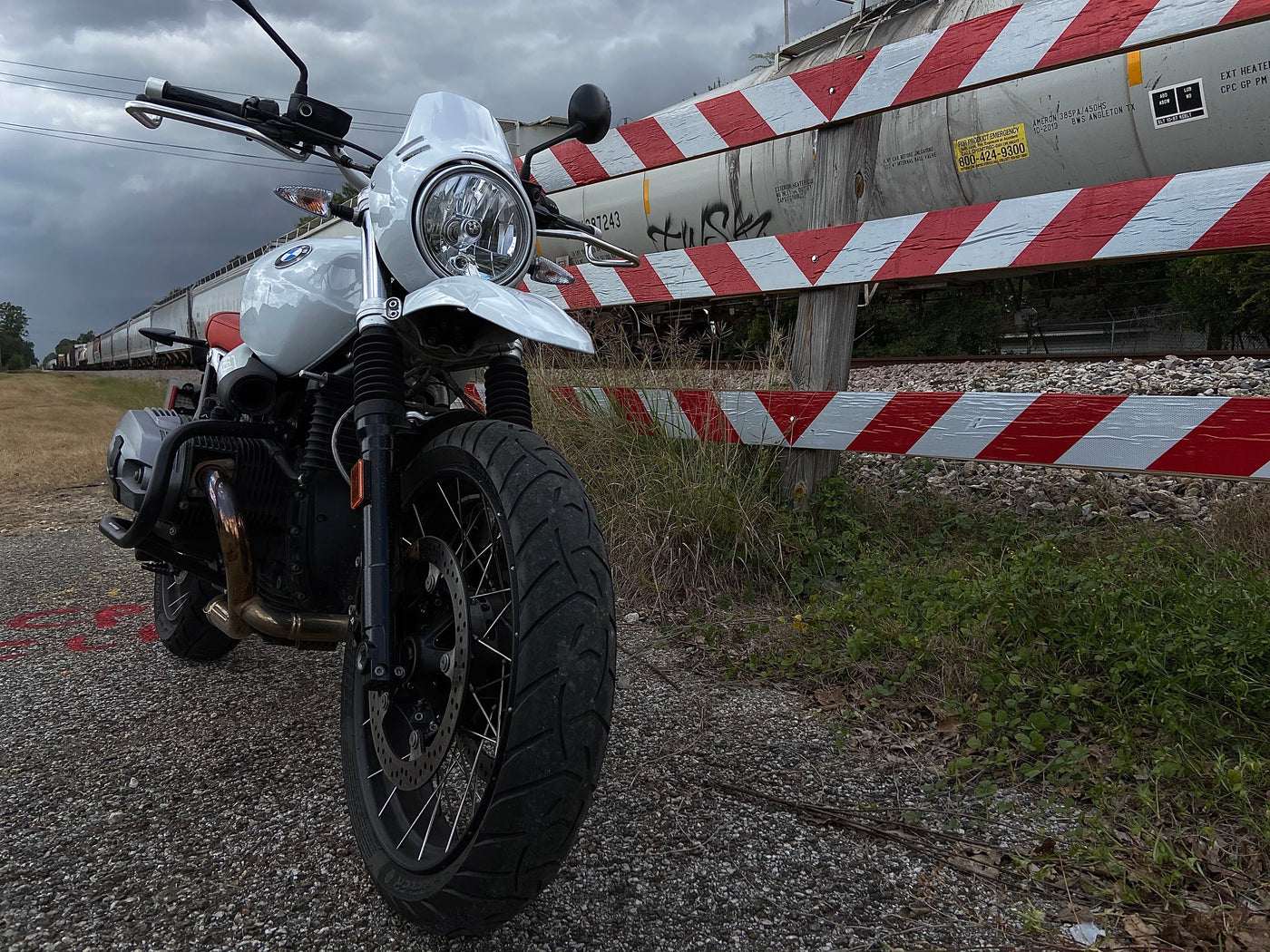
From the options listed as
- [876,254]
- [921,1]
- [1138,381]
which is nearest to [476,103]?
[876,254]

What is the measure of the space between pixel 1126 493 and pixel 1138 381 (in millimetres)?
1881

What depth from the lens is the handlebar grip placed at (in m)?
2.07

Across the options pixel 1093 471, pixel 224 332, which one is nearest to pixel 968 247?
pixel 1093 471

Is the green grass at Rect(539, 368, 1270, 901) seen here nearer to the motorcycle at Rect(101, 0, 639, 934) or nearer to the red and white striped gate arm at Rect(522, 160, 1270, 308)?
the red and white striped gate arm at Rect(522, 160, 1270, 308)

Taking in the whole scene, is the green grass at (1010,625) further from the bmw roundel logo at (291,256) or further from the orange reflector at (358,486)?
the bmw roundel logo at (291,256)

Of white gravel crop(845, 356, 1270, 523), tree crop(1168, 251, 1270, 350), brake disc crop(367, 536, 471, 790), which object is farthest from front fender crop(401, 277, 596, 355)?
tree crop(1168, 251, 1270, 350)

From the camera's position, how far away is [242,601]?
2.15 m

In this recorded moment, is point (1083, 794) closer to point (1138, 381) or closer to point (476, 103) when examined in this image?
point (476, 103)

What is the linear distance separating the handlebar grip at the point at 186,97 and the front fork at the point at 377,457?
500 millimetres

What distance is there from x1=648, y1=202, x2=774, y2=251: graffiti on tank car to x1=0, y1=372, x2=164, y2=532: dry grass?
257 inches

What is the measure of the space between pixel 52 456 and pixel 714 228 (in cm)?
779

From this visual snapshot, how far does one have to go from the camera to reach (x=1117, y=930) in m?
1.53

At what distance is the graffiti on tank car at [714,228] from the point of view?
1020 centimetres

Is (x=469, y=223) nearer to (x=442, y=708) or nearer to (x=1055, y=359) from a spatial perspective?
(x=442, y=708)
